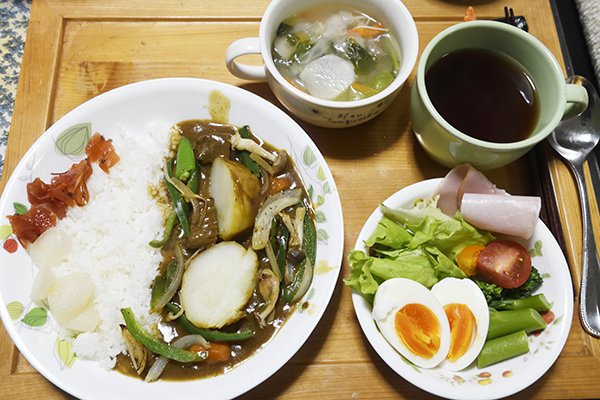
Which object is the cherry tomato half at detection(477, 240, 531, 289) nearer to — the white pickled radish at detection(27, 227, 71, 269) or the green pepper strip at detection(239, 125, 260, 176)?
the green pepper strip at detection(239, 125, 260, 176)

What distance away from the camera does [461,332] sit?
1.53 meters

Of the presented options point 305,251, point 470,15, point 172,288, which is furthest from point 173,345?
point 470,15

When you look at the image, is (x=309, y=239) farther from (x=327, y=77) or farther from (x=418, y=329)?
(x=327, y=77)

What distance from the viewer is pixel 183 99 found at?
1.83 m

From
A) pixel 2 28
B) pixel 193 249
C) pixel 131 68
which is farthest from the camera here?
pixel 2 28

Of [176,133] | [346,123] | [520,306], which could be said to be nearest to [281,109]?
[346,123]

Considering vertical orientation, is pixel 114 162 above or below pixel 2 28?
below

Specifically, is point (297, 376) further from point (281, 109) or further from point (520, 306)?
point (281, 109)

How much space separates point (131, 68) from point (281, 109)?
0.63 m

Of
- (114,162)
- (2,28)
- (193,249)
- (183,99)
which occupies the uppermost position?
(2,28)

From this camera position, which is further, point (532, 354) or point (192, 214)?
point (192, 214)

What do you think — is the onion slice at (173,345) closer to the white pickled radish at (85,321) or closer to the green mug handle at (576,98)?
the white pickled radish at (85,321)

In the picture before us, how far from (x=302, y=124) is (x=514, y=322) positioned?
100cm

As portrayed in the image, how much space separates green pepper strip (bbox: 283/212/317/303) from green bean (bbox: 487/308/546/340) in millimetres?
597
